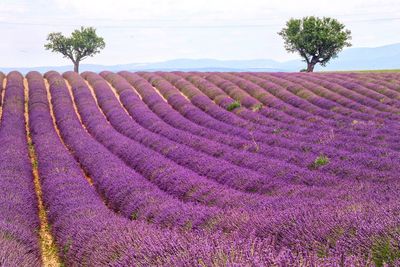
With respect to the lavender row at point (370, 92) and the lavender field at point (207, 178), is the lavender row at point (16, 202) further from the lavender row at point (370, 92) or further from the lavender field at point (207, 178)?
the lavender row at point (370, 92)

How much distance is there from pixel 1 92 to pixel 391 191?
24452 millimetres

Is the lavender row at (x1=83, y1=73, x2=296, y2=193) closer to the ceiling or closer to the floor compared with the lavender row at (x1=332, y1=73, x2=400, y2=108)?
closer to the floor

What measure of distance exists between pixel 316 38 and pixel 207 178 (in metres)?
39.8

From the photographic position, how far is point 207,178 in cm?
1033

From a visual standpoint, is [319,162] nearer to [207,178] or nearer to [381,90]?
[207,178]

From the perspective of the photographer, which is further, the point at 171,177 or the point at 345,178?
the point at 171,177

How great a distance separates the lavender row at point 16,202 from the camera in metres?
5.04

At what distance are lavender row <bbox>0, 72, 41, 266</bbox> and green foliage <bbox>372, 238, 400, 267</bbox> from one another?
3.10 metres

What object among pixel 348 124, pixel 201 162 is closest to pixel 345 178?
pixel 201 162

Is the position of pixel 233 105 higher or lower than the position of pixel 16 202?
higher

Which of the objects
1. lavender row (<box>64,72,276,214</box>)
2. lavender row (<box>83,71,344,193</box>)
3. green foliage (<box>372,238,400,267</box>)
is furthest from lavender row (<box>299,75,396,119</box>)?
green foliage (<box>372,238,400,267</box>)

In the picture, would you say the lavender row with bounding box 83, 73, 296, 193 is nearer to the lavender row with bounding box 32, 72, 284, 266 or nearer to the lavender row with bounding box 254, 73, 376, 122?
the lavender row with bounding box 32, 72, 284, 266

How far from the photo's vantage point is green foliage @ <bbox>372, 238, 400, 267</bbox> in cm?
296

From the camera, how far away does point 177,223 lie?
20.8ft
